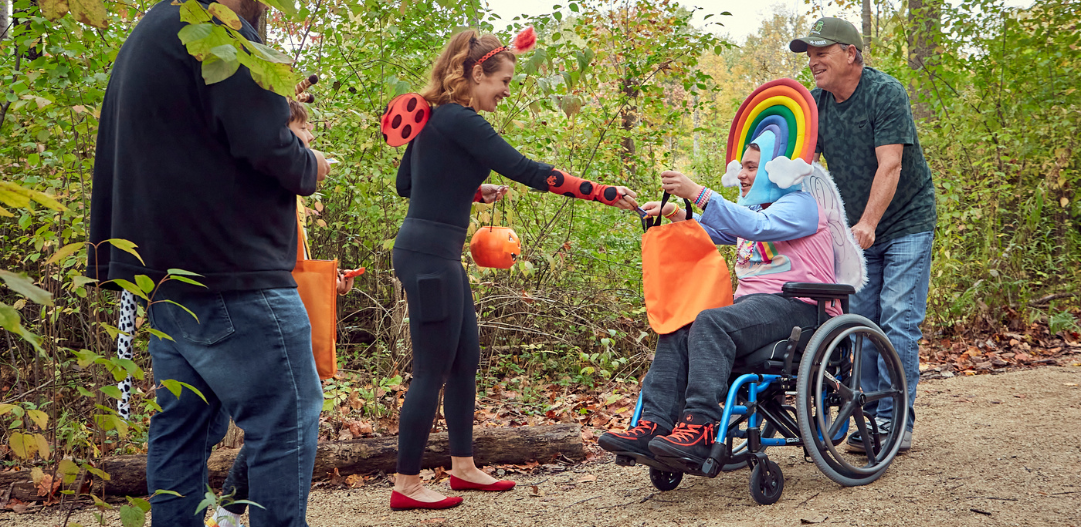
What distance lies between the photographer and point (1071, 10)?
6496mm

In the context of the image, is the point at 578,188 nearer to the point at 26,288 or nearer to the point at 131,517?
the point at 131,517

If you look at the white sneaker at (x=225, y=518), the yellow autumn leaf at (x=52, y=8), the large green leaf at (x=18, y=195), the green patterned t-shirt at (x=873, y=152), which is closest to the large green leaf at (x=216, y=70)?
the large green leaf at (x=18, y=195)

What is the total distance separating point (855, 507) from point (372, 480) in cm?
209

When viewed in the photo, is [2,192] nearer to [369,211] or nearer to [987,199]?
[369,211]

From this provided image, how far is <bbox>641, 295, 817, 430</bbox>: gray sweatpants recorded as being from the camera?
2.69m

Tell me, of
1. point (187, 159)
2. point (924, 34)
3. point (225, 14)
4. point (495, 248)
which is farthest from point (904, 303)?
point (924, 34)

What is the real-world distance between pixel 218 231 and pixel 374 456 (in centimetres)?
209

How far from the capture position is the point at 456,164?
9.15 feet

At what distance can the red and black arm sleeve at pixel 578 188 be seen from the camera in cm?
275

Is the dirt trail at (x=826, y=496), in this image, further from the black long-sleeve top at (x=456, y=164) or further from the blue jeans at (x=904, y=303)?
the black long-sleeve top at (x=456, y=164)

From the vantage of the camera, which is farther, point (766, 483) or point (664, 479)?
point (664, 479)

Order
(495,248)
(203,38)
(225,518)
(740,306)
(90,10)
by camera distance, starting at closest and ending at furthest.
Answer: (203,38), (90,10), (225,518), (740,306), (495,248)

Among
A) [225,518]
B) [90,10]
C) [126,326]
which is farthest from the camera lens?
[225,518]

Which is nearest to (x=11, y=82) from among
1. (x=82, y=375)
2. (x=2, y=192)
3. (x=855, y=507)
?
(x=82, y=375)
